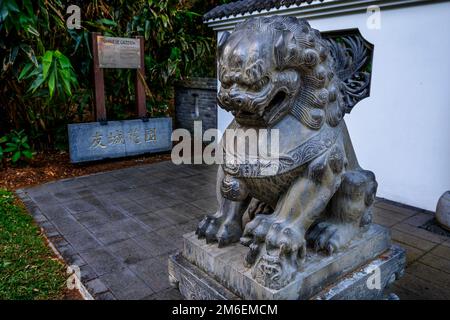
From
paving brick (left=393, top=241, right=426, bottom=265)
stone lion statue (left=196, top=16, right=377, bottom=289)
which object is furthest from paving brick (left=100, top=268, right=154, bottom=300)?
paving brick (left=393, top=241, right=426, bottom=265)

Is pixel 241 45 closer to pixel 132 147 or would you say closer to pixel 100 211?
pixel 100 211

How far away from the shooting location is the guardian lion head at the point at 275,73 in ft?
4.45

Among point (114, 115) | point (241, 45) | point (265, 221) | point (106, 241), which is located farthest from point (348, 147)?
point (114, 115)

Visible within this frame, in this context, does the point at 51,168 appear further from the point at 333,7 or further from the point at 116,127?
the point at 333,7

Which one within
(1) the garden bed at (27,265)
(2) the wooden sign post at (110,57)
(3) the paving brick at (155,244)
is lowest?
(1) the garden bed at (27,265)

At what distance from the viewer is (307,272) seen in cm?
153

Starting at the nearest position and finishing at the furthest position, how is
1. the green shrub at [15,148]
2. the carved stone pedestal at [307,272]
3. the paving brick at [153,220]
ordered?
the carved stone pedestal at [307,272], the paving brick at [153,220], the green shrub at [15,148]

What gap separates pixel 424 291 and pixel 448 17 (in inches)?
108

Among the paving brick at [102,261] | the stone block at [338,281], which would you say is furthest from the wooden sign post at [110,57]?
the stone block at [338,281]

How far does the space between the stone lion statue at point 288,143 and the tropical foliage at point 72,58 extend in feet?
14.8

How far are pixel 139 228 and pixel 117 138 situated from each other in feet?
10.3

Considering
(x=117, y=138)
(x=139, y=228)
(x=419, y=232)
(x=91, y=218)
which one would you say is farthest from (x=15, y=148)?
(x=419, y=232)

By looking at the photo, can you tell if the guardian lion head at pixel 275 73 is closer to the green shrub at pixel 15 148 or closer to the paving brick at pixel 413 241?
the paving brick at pixel 413 241

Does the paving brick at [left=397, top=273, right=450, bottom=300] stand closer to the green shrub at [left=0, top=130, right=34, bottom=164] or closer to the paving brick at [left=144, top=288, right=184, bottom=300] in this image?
the paving brick at [left=144, top=288, right=184, bottom=300]
